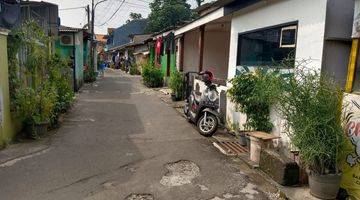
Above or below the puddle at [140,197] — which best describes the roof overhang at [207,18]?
above

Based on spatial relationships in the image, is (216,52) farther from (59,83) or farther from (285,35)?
(285,35)

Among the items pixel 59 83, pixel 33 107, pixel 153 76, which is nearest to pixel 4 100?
pixel 33 107

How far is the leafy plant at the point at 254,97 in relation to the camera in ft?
22.2

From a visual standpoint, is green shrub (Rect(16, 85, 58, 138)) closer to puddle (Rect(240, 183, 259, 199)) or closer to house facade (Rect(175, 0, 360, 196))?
house facade (Rect(175, 0, 360, 196))

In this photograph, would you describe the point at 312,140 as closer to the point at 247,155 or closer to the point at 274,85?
the point at 274,85

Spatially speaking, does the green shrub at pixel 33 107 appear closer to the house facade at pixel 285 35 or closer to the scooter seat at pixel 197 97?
the scooter seat at pixel 197 97

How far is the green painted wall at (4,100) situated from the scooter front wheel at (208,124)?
4.34 m

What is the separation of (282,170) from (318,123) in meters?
0.99

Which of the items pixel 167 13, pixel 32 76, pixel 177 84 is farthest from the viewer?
pixel 167 13

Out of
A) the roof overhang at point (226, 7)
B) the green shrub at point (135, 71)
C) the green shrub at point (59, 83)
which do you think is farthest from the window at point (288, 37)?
the green shrub at point (135, 71)

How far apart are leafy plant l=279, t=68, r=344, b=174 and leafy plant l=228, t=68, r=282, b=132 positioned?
1345mm

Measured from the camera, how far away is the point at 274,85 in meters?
5.77

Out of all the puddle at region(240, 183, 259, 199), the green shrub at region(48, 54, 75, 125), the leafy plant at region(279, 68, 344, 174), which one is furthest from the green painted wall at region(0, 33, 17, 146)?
the leafy plant at region(279, 68, 344, 174)

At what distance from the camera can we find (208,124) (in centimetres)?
877
